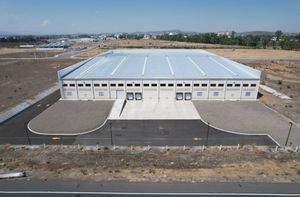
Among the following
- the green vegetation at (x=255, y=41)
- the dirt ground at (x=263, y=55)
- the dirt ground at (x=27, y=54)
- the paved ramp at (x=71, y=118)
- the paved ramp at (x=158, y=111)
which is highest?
the green vegetation at (x=255, y=41)

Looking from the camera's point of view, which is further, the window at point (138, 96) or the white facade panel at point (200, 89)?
the window at point (138, 96)

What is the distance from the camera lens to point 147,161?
77.0 feet

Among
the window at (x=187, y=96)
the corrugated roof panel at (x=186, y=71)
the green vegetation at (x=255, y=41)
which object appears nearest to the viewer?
the window at (x=187, y=96)

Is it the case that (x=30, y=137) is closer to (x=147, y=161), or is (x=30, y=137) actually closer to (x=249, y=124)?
(x=147, y=161)

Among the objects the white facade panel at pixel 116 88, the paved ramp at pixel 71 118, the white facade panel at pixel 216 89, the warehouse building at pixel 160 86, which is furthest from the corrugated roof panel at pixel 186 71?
the paved ramp at pixel 71 118

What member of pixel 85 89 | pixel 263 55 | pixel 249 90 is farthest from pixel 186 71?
pixel 263 55

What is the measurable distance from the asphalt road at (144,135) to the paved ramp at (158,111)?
4.97 feet

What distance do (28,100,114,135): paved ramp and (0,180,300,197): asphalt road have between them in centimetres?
1160

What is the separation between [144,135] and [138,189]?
11.2 meters

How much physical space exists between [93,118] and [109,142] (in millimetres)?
8233

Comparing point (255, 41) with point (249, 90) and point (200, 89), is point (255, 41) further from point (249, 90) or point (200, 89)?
point (200, 89)

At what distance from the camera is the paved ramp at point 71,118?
31312mm

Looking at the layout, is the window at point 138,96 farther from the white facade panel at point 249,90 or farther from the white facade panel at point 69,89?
the white facade panel at point 249,90

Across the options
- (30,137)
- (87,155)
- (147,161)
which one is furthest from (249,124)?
(30,137)
